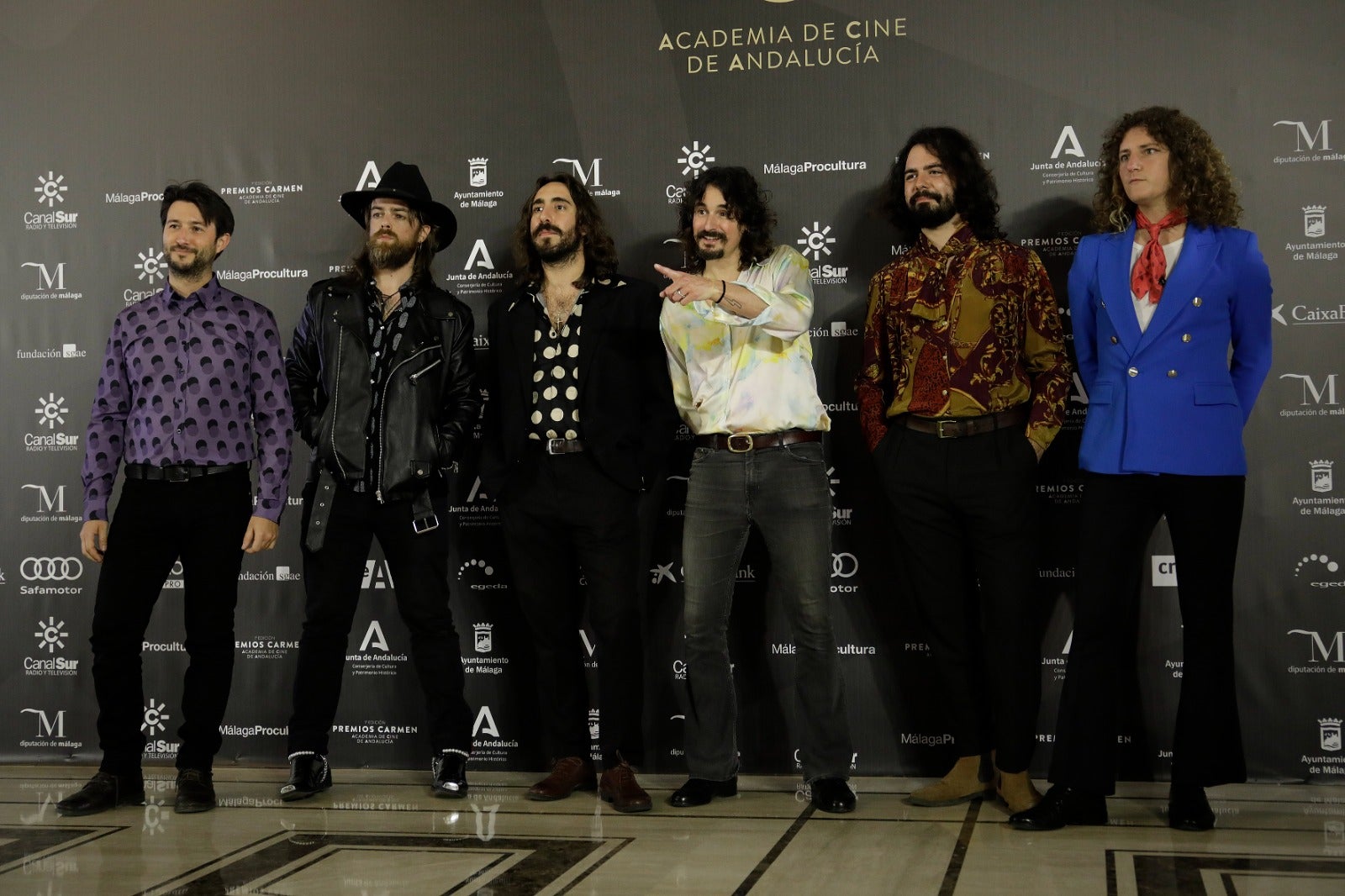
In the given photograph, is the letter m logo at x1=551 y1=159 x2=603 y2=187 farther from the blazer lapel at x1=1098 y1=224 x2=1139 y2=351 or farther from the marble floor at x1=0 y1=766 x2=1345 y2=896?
the marble floor at x1=0 y1=766 x2=1345 y2=896

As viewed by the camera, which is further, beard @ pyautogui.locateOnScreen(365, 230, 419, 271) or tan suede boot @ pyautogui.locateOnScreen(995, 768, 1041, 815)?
beard @ pyautogui.locateOnScreen(365, 230, 419, 271)

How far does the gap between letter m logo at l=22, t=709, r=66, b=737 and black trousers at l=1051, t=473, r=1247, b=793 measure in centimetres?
363

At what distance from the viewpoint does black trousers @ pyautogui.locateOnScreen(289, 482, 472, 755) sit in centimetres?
407

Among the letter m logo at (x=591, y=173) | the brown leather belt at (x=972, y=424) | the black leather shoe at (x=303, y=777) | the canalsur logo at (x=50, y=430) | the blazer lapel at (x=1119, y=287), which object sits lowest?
the black leather shoe at (x=303, y=777)

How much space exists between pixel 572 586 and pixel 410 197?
4.65 ft

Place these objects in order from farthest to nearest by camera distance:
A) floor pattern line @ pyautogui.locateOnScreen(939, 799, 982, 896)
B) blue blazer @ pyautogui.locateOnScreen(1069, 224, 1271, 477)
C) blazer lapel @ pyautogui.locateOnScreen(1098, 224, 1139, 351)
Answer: blazer lapel @ pyautogui.locateOnScreen(1098, 224, 1139, 351)
blue blazer @ pyautogui.locateOnScreen(1069, 224, 1271, 477)
floor pattern line @ pyautogui.locateOnScreen(939, 799, 982, 896)

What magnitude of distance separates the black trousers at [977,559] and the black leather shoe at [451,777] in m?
1.57

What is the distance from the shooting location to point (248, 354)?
413 cm

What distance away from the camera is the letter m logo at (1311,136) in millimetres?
4059

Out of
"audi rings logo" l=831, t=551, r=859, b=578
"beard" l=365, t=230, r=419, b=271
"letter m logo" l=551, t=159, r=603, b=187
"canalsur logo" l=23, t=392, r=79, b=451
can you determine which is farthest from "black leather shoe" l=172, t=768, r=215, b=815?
"letter m logo" l=551, t=159, r=603, b=187

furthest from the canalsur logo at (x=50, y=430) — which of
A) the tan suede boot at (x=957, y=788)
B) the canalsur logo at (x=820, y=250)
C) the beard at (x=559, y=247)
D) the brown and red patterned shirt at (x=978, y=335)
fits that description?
the tan suede boot at (x=957, y=788)

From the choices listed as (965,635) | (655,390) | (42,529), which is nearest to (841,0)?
(655,390)

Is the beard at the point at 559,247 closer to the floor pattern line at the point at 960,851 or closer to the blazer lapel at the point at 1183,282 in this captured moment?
the blazer lapel at the point at 1183,282

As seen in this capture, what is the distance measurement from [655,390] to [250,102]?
6.78 feet
